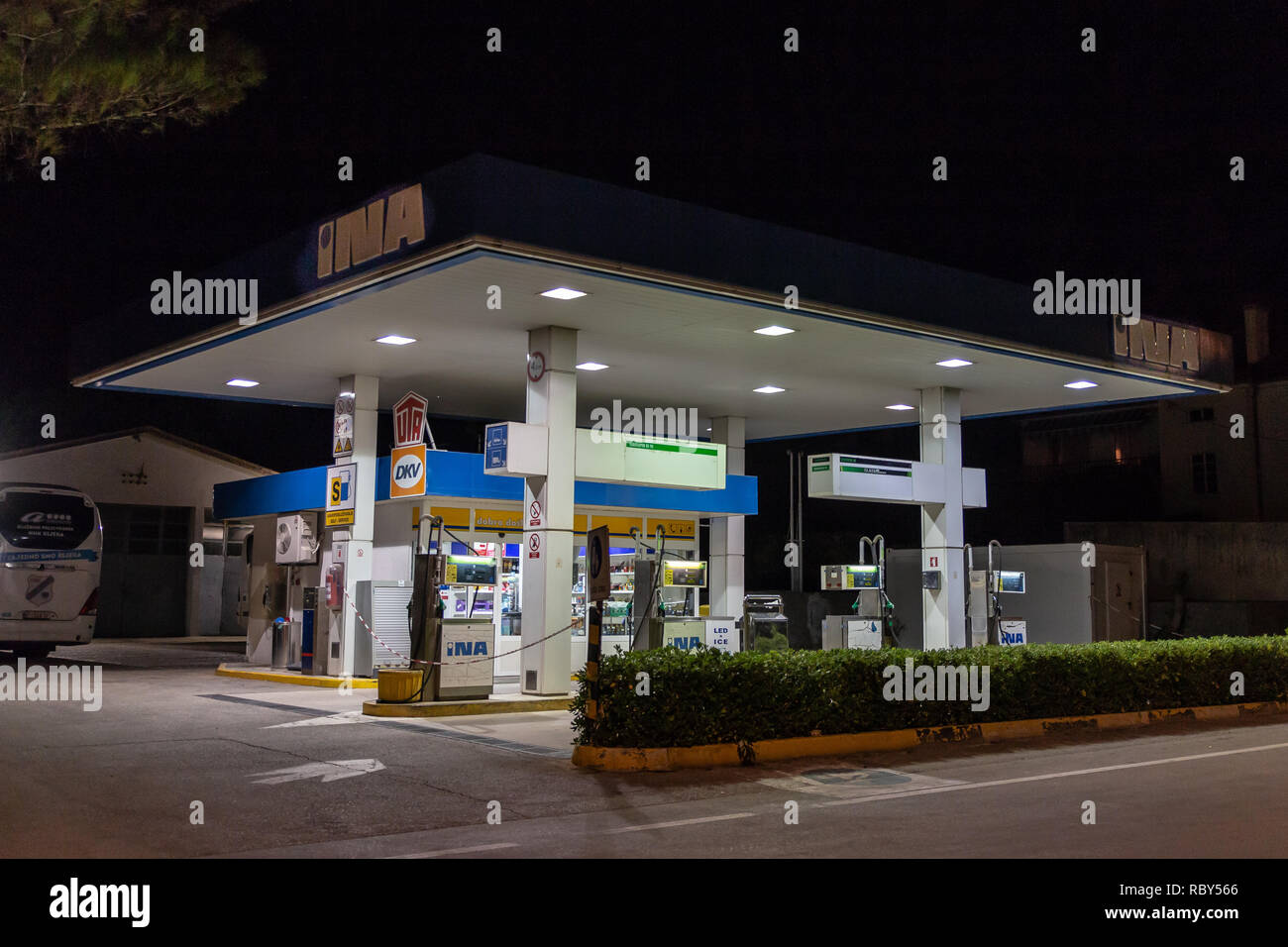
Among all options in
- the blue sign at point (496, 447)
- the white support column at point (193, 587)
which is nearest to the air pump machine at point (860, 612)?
the blue sign at point (496, 447)

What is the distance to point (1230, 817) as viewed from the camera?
8539 millimetres

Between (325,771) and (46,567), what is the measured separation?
14469 millimetres

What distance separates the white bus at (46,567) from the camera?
22062 mm

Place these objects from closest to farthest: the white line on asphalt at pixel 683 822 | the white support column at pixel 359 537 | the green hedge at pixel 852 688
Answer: the white line on asphalt at pixel 683 822 → the green hedge at pixel 852 688 → the white support column at pixel 359 537

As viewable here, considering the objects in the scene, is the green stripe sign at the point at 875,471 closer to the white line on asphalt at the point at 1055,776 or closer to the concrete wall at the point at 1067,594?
the concrete wall at the point at 1067,594

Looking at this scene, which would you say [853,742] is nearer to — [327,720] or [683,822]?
[683,822]

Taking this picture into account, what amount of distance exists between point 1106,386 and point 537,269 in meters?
12.0

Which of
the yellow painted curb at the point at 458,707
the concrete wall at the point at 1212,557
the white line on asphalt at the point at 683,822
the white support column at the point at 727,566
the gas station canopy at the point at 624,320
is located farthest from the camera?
the concrete wall at the point at 1212,557

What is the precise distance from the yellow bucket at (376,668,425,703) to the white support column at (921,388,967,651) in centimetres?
958

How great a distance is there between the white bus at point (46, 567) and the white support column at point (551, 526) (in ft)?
36.5

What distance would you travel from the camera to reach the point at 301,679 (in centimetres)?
1950

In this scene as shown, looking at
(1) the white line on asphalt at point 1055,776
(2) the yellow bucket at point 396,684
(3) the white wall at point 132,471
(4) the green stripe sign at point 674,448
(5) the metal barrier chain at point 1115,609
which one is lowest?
(1) the white line on asphalt at point 1055,776

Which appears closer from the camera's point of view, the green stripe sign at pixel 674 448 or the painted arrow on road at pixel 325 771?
the painted arrow on road at pixel 325 771
